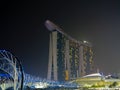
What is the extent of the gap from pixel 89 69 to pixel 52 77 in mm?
25832

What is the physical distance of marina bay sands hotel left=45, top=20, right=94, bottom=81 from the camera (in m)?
155

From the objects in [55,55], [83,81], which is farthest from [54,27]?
[83,81]

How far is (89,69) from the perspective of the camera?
169875 millimetres

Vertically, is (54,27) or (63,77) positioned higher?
(54,27)

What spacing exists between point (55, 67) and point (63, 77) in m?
11.0

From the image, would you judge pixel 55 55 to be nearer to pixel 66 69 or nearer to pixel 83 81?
pixel 66 69

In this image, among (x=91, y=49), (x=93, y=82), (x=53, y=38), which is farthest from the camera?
(x=91, y=49)

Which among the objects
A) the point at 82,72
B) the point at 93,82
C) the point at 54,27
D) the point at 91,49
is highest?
the point at 54,27

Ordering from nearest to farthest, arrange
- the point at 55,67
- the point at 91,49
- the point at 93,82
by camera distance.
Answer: the point at 93,82
the point at 55,67
the point at 91,49

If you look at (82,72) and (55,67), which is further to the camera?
(82,72)

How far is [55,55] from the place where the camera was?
504ft

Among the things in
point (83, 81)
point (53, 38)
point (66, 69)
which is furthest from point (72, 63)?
point (83, 81)

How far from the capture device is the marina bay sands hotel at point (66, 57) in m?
155

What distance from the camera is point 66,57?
15800 centimetres
